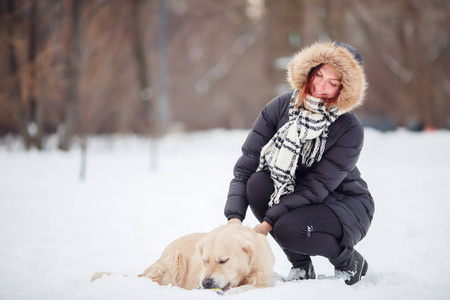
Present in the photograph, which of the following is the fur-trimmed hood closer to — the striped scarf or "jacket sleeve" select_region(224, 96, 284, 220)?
the striped scarf

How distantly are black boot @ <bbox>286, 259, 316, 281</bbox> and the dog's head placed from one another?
495mm

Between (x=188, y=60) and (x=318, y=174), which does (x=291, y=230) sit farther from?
(x=188, y=60)

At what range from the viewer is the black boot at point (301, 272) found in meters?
2.91

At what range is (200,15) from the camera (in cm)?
2061

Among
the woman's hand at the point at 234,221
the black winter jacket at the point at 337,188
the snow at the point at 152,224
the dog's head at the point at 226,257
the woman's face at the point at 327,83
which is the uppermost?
the woman's face at the point at 327,83

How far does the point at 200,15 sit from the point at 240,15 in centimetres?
428

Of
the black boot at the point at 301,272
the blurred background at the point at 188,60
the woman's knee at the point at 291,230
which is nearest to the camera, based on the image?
the woman's knee at the point at 291,230

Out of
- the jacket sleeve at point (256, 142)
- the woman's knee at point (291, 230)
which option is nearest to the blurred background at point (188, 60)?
the jacket sleeve at point (256, 142)

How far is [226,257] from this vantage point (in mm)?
2463

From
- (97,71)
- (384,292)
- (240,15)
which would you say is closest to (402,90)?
(240,15)

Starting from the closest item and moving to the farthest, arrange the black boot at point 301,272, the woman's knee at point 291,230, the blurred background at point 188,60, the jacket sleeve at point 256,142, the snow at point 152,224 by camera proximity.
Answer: the snow at point 152,224 → the woman's knee at point 291,230 → the black boot at point 301,272 → the jacket sleeve at point 256,142 → the blurred background at point 188,60

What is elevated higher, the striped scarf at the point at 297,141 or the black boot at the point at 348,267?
the striped scarf at the point at 297,141

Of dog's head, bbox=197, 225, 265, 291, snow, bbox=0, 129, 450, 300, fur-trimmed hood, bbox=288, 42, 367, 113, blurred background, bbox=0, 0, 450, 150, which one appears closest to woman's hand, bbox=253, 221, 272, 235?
dog's head, bbox=197, 225, 265, 291

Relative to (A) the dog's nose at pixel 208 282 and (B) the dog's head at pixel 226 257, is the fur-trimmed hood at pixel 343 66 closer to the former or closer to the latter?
(B) the dog's head at pixel 226 257
